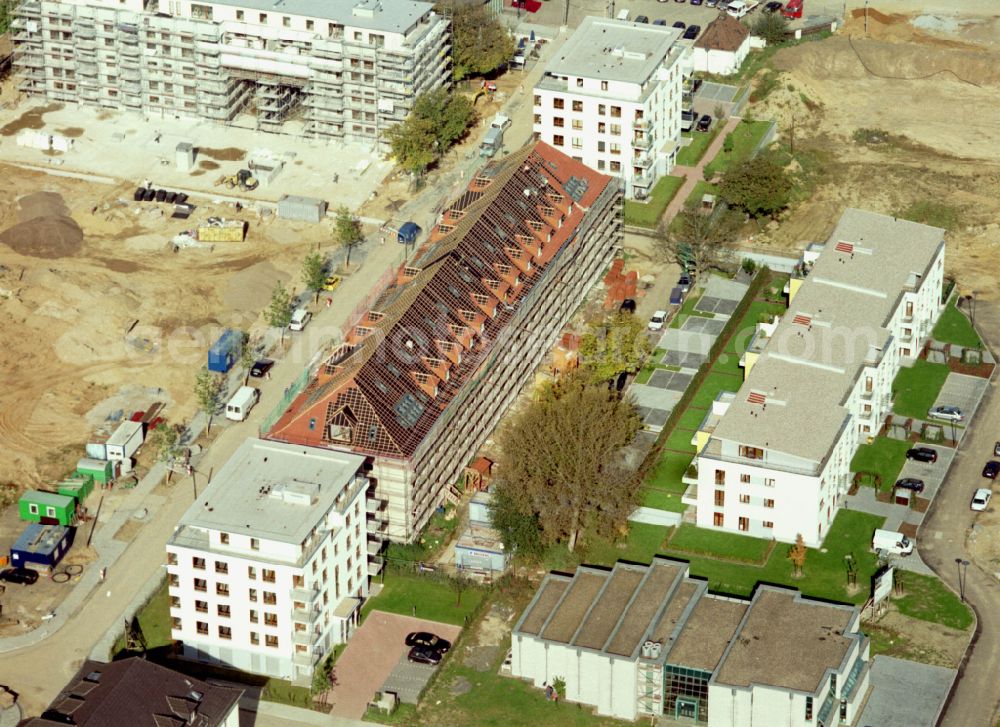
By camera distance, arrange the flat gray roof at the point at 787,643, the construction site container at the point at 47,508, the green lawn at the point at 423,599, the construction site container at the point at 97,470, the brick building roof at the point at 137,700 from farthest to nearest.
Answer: the construction site container at the point at 97,470 < the construction site container at the point at 47,508 < the green lawn at the point at 423,599 < the flat gray roof at the point at 787,643 < the brick building roof at the point at 137,700

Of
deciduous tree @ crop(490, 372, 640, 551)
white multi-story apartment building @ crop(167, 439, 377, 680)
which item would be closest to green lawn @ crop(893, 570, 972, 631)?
deciduous tree @ crop(490, 372, 640, 551)

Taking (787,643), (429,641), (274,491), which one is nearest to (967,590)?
(787,643)

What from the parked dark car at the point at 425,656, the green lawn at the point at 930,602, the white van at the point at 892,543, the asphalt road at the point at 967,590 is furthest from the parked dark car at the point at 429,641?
the asphalt road at the point at 967,590

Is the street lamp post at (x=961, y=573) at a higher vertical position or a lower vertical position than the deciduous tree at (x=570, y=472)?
lower

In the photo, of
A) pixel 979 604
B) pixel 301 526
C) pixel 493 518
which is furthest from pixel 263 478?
pixel 979 604

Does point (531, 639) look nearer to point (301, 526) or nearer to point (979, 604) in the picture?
point (301, 526)

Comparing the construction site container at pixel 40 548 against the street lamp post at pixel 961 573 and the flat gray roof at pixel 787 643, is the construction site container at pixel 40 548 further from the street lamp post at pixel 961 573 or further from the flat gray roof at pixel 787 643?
the street lamp post at pixel 961 573

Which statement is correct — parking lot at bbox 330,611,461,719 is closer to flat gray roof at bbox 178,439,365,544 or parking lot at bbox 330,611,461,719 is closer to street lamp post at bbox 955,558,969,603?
flat gray roof at bbox 178,439,365,544
